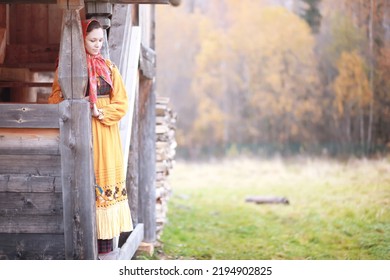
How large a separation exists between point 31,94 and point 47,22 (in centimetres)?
150

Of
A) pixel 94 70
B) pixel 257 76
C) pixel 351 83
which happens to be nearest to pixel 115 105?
pixel 94 70

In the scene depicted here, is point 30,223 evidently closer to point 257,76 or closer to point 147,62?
point 147,62

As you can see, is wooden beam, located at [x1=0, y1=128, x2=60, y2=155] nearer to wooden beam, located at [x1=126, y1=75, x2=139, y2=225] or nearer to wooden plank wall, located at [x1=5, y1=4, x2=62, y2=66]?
wooden beam, located at [x1=126, y1=75, x2=139, y2=225]

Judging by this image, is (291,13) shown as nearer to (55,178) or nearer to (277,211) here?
(277,211)

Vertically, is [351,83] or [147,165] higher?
[351,83]

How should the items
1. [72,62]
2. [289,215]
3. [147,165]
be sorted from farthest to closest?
1. [289,215]
2. [147,165]
3. [72,62]

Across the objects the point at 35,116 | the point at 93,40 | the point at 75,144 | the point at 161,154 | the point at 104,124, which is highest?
the point at 93,40

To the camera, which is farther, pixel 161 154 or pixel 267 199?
pixel 267 199

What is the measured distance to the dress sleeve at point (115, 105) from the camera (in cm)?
529

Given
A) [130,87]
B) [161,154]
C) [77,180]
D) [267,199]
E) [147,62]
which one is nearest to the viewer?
[77,180]

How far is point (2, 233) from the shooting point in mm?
5199

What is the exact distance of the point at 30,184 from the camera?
16.7 ft

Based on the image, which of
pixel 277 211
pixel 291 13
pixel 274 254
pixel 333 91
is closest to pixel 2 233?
pixel 274 254

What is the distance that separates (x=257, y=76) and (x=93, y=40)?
15.7 metres
